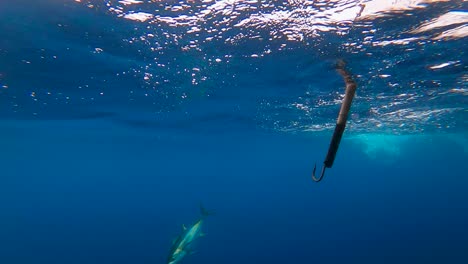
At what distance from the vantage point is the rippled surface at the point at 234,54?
24.8 feet

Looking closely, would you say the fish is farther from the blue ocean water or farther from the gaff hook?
the gaff hook

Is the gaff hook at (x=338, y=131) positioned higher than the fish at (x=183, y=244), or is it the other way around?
the gaff hook at (x=338, y=131)

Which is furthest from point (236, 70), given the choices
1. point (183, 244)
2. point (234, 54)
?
point (183, 244)

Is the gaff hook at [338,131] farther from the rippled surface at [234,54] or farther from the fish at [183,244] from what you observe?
the fish at [183,244]

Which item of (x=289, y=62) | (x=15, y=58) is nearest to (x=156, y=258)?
(x=15, y=58)

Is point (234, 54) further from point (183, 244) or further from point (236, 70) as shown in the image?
point (183, 244)

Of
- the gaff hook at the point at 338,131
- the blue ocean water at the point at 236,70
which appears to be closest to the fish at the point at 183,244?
the blue ocean water at the point at 236,70

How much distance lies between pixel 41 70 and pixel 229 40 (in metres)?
9.92

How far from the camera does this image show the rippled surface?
757 centimetres

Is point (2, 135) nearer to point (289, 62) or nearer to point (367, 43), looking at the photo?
point (289, 62)

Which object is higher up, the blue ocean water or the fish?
the blue ocean water

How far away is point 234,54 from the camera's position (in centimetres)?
1085

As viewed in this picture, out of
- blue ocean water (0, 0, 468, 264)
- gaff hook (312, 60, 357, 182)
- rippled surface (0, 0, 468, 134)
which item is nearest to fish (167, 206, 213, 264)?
blue ocean water (0, 0, 468, 264)

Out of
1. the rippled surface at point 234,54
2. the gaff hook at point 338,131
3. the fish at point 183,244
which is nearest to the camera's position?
the gaff hook at point 338,131
